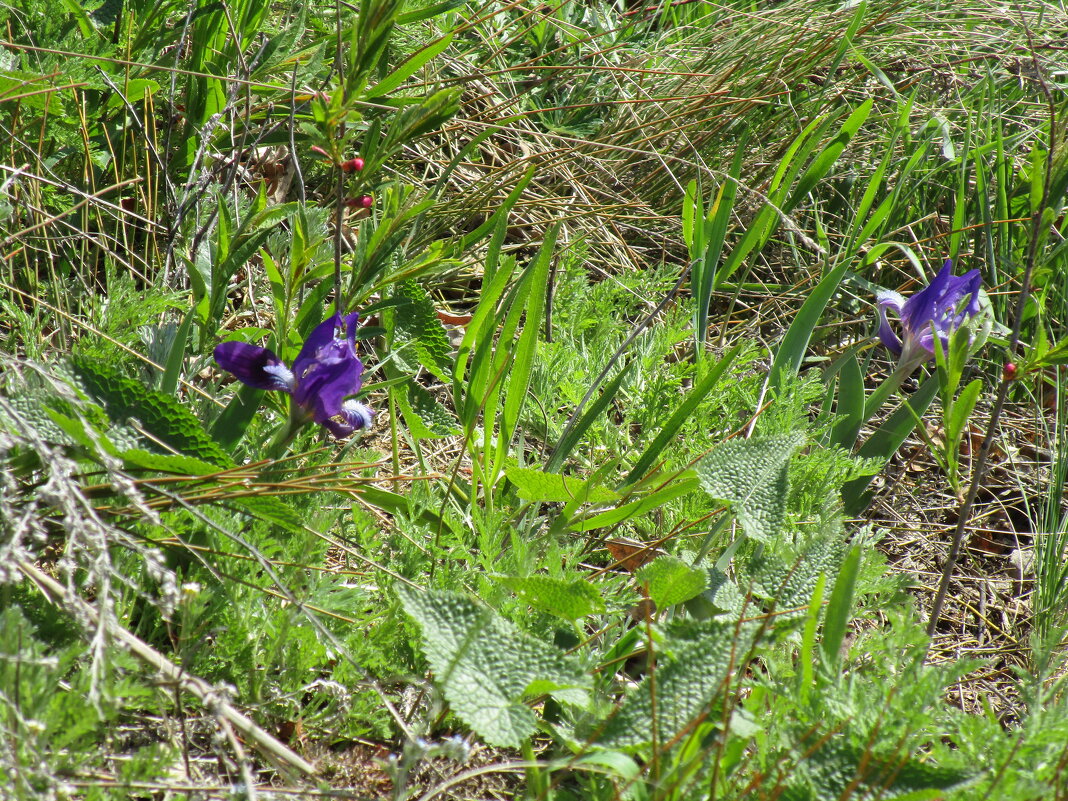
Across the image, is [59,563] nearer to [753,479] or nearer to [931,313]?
[753,479]

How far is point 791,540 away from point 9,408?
1.16m

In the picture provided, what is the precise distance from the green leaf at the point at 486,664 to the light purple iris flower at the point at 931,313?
109cm

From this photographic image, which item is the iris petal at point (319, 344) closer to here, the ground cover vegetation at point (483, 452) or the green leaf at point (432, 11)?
the ground cover vegetation at point (483, 452)

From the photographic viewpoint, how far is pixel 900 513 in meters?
2.10

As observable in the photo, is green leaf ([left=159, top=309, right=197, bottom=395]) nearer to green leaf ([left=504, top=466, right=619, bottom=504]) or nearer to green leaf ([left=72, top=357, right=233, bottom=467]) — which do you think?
green leaf ([left=72, top=357, right=233, bottom=467])

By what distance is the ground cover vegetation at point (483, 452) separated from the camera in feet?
3.52

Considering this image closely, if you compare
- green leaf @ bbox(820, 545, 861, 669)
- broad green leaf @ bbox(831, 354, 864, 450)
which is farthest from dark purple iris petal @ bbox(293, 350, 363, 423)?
broad green leaf @ bbox(831, 354, 864, 450)

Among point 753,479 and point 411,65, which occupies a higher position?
point 411,65

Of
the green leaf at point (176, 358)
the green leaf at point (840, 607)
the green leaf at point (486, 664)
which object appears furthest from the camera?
the green leaf at point (176, 358)

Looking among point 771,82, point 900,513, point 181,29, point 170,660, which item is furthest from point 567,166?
point 170,660

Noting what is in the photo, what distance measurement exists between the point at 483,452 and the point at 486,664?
0.64 meters

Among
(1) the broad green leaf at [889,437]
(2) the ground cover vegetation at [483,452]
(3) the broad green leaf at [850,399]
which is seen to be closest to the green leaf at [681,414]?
(2) the ground cover vegetation at [483,452]

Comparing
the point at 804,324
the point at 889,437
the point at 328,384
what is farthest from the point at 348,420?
the point at 889,437

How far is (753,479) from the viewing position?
56.4 inches
